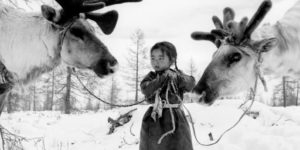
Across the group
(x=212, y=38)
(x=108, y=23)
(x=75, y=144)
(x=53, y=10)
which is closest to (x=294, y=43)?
(x=212, y=38)

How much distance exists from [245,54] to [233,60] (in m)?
0.14

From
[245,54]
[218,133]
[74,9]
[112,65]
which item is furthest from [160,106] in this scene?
[218,133]

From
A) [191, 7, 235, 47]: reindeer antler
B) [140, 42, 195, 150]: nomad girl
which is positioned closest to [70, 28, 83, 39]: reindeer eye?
[140, 42, 195, 150]: nomad girl

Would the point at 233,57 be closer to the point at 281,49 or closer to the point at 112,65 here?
the point at 281,49

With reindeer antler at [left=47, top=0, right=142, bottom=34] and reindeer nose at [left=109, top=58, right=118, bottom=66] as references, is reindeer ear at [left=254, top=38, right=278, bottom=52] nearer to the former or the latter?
reindeer nose at [left=109, top=58, right=118, bottom=66]

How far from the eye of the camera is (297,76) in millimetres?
3812

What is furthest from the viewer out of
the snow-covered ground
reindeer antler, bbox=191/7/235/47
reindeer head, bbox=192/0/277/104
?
the snow-covered ground

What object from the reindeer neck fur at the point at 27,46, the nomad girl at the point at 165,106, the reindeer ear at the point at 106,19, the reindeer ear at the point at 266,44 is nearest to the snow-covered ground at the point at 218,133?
the nomad girl at the point at 165,106

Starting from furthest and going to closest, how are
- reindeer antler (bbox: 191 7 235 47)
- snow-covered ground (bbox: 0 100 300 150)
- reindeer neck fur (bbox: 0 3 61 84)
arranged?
snow-covered ground (bbox: 0 100 300 150), reindeer antler (bbox: 191 7 235 47), reindeer neck fur (bbox: 0 3 61 84)

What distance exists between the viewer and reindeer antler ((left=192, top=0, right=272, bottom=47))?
3027 millimetres

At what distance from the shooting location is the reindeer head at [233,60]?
3.13 m

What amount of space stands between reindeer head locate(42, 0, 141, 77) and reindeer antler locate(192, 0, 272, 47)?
3.59 feet

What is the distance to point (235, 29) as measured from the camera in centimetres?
324

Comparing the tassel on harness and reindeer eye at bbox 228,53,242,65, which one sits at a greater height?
reindeer eye at bbox 228,53,242,65
